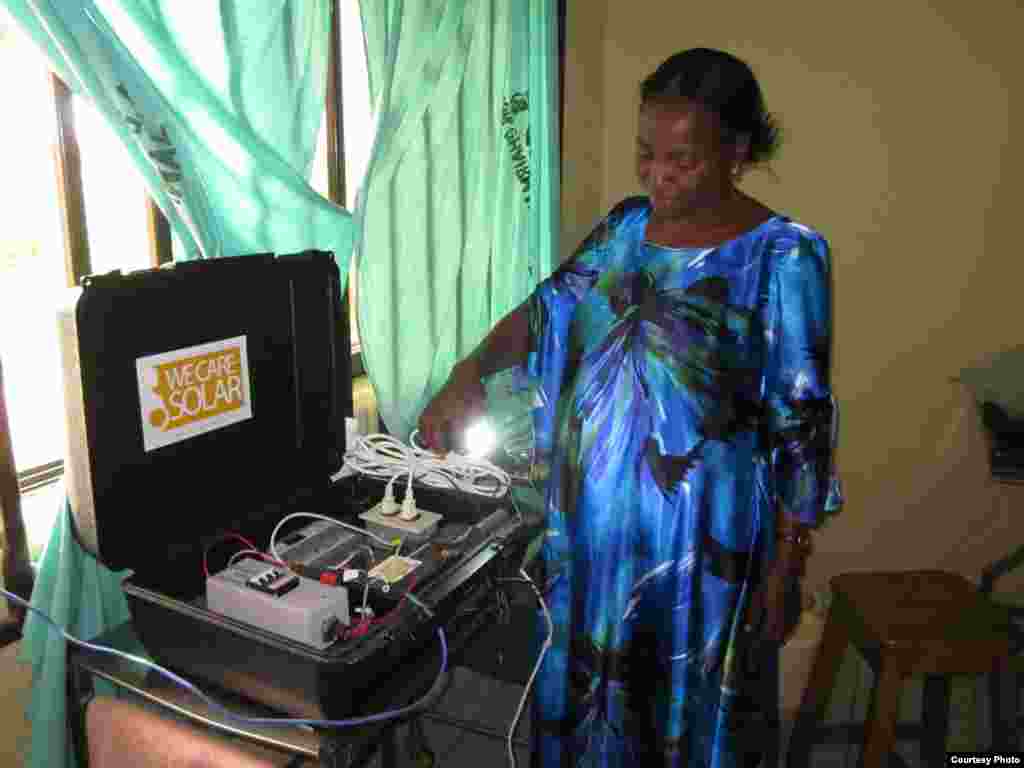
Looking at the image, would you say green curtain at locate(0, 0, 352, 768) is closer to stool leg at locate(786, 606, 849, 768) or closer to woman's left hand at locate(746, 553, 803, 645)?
woman's left hand at locate(746, 553, 803, 645)

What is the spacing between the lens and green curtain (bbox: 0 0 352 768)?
0.91 metres

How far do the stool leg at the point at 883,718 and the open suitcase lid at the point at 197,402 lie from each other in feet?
3.85

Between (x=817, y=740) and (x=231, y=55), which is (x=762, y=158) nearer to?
(x=231, y=55)

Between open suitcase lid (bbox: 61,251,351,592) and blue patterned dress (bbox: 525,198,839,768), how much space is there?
1.25ft

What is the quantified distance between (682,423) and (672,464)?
0.20 feet

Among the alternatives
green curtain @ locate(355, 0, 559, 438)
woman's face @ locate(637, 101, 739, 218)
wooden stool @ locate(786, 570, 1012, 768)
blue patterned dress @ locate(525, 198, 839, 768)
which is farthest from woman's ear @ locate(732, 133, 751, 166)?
wooden stool @ locate(786, 570, 1012, 768)

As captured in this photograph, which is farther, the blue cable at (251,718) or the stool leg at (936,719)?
the stool leg at (936,719)

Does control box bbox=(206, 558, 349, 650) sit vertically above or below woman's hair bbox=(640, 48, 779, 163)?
below

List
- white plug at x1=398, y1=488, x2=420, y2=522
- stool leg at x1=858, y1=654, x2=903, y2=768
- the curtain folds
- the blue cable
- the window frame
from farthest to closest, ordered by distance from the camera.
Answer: stool leg at x1=858, y1=654, x2=903, y2=768 < white plug at x1=398, y1=488, x2=420, y2=522 < the window frame < the curtain folds < the blue cable

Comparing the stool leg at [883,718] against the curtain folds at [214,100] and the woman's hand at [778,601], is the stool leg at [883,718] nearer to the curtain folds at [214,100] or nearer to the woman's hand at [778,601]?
the woman's hand at [778,601]

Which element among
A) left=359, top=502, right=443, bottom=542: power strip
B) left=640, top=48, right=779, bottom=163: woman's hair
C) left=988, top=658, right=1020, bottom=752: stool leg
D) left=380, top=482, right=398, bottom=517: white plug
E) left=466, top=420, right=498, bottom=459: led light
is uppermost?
left=640, top=48, right=779, bottom=163: woman's hair

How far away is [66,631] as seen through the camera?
3.14ft

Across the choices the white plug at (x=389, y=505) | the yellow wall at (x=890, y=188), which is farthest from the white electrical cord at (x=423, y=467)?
the yellow wall at (x=890, y=188)

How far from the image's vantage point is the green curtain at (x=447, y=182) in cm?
145
